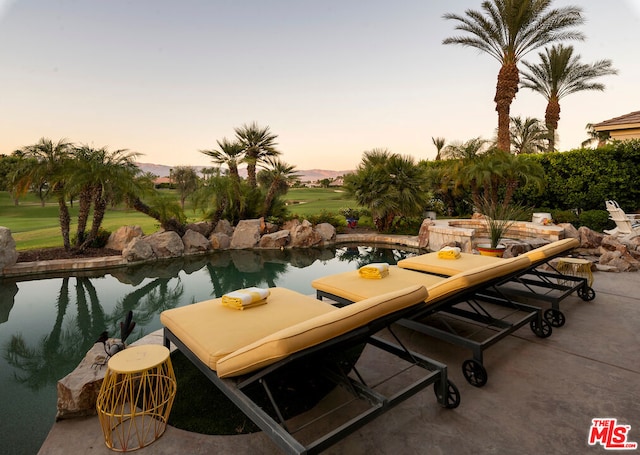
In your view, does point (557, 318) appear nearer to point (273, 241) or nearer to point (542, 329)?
point (542, 329)

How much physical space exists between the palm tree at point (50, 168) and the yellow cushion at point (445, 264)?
32.4 feet

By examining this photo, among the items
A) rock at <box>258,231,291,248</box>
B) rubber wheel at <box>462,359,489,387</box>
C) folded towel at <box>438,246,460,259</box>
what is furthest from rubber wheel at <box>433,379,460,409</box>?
rock at <box>258,231,291,248</box>

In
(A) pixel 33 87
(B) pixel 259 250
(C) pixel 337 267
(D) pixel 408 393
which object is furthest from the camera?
(A) pixel 33 87

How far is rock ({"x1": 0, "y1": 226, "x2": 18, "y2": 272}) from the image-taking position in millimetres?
7953

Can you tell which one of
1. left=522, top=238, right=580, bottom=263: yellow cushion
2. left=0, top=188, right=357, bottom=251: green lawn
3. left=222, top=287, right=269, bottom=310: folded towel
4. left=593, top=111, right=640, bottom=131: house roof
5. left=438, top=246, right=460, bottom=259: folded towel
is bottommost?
left=0, top=188, right=357, bottom=251: green lawn

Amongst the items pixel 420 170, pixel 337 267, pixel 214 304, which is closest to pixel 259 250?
pixel 337 267

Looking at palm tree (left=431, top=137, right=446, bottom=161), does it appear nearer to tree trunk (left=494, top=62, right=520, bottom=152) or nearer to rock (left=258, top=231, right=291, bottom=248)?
tree trunk (left=494, top=62, right=520, bottom=152)

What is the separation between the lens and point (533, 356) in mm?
3051

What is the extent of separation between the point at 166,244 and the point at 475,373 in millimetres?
10087

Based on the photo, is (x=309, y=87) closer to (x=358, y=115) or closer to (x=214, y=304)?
(x=358, y=115)

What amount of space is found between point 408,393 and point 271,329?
108 cm

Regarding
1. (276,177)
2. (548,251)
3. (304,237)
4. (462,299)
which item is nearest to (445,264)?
(548,251)

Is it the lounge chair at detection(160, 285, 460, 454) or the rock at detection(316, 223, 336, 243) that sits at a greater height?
the lounge chair at detection(160, 285, 460, 454)

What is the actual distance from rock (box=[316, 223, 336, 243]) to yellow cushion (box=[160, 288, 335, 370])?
929 cm
